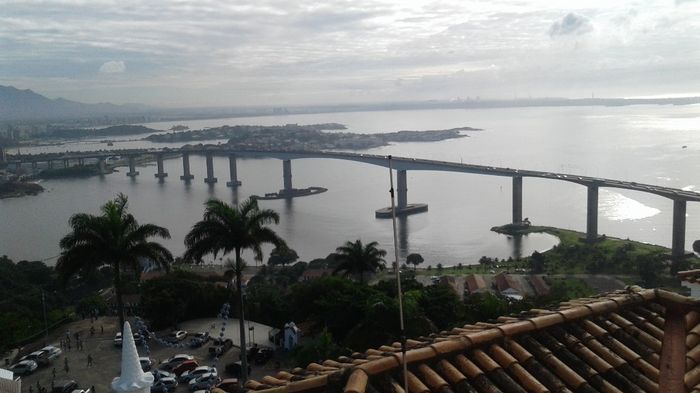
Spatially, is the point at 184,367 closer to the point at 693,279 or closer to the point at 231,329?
the point at 231,329

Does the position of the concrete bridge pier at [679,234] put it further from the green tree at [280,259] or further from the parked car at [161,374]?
the parked car at [161,374]

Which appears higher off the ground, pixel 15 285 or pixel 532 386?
pixel 532 386

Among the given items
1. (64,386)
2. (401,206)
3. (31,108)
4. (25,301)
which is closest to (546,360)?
(64,386)

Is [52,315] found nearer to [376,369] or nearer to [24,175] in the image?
[376,369]

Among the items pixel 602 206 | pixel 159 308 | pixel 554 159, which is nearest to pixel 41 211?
pixel 159 308

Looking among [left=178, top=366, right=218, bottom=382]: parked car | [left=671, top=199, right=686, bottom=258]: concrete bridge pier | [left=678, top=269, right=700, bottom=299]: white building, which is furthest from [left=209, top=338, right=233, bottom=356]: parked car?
[left=671, top=199, right=686, bottom=258]: concrete bridge pier

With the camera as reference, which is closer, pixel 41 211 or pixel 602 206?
pixel 602 206

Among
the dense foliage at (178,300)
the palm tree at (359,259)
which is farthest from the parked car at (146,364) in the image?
the palm tree at (359,259)
